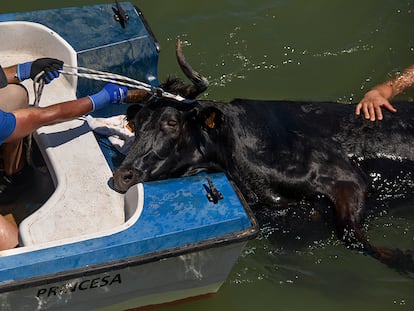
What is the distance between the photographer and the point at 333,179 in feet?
17.4

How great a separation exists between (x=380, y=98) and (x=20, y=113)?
2.94 meters

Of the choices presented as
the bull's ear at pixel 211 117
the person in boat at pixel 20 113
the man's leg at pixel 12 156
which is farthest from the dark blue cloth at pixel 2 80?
the bull's ear at pixel 211 117

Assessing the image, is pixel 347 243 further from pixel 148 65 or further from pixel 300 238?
pixel 148 65

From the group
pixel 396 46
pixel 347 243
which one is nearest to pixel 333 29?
pixel 396 46

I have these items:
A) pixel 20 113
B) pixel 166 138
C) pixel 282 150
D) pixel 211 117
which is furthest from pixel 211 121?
pixel 20 113

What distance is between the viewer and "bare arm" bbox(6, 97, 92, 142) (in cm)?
468

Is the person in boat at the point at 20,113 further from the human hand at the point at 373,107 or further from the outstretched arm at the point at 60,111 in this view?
the human hand at the point at 373,107

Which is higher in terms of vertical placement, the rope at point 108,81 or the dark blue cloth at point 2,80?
the dark blue cloth at point 2,80

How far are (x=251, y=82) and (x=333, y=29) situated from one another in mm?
1346

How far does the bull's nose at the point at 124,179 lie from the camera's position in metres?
4.66

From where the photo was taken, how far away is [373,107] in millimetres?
5699

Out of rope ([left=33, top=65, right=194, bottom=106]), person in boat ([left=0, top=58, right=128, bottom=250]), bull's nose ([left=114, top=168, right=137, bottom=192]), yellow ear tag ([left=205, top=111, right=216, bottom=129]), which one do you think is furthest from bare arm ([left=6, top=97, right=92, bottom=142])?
yellow ear tag ([left=205, top=111, right=216, bottom=129])

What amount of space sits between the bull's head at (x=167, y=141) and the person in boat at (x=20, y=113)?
409 millimetres

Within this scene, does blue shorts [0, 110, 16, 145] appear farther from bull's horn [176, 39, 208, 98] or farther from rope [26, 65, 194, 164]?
bull's horn [176, 39, 208, 98]
